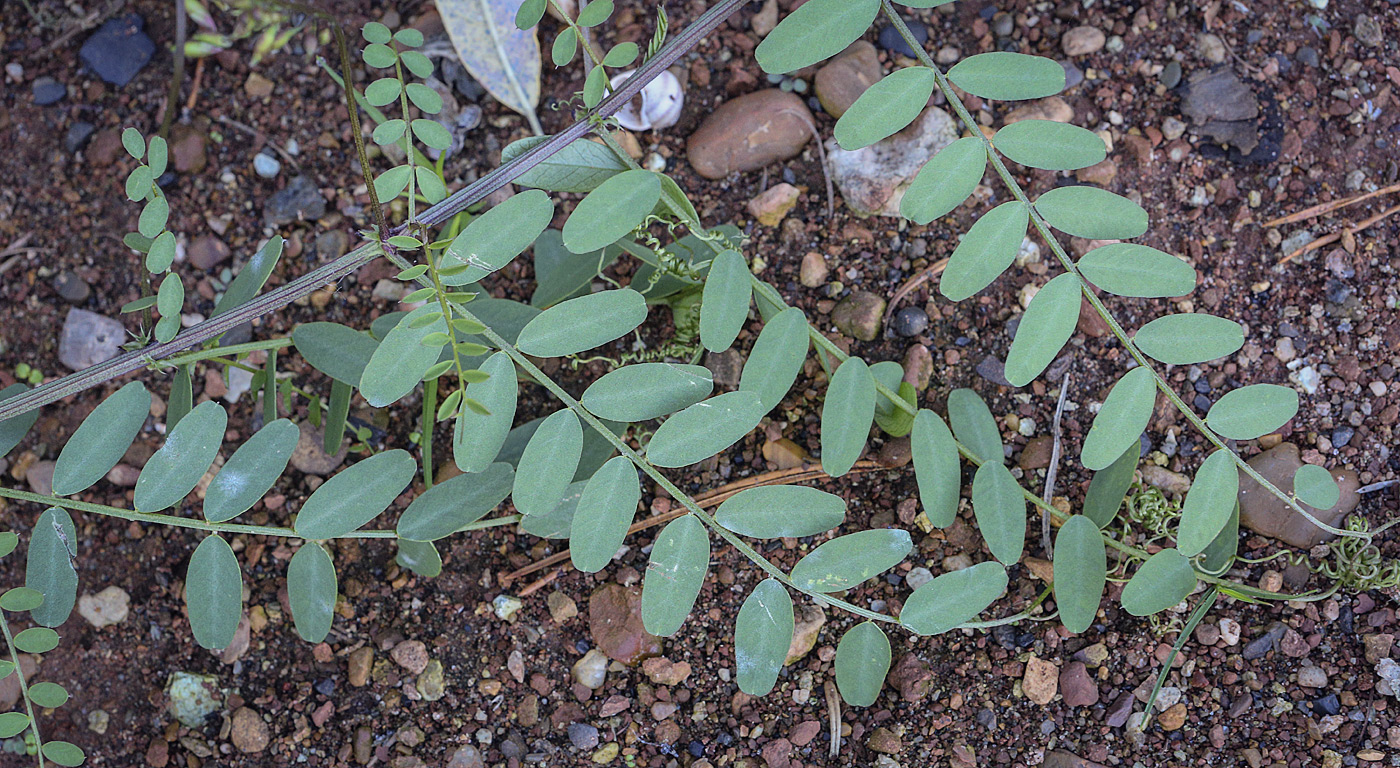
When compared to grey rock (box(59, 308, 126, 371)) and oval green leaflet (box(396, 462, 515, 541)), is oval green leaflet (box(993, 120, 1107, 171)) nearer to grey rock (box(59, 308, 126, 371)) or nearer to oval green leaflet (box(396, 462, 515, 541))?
oval green leaflet (box(396, 462, 515, 541))

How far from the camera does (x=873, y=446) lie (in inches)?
72.2

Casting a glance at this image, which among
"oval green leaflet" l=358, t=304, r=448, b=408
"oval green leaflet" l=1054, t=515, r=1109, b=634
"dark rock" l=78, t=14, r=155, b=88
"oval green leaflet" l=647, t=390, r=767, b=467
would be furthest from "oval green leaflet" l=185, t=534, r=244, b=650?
"oval green leaflet" l=1054, t=515, r=1109, b=634

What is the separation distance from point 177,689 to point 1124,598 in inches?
68.1

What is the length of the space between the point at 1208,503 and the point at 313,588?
1461 mm

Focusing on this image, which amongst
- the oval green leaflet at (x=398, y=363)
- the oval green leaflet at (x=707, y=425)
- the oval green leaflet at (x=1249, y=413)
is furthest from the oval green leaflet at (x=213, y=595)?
the oval green leaflet at (x=1249, y=413)

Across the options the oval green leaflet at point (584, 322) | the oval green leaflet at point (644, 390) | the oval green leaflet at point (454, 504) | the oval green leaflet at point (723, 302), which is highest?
the oval green leaflet at point (584, 322)

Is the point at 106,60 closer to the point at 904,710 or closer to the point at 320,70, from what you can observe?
the point at 320,70

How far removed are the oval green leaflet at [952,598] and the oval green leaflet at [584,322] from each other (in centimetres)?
64

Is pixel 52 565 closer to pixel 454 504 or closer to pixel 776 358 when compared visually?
pixel 454 504

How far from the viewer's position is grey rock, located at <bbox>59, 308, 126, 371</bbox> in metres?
2.05

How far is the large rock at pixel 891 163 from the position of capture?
190 centimetres

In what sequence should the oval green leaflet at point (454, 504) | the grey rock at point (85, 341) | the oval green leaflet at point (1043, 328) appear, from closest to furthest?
the oval green leaflet at point (1043, 328), the oval green leaflet at point (454, 504), the grey rock at point (85, 341)

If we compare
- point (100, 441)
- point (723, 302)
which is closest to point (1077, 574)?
point (723, 302)

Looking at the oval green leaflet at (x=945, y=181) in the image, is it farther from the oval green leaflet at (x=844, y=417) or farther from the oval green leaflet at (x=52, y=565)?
the oval green leaflet at (x=52, y=565)
